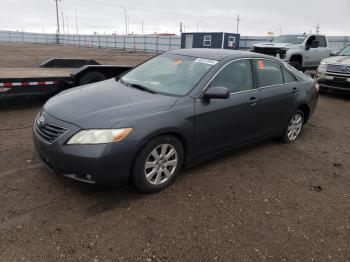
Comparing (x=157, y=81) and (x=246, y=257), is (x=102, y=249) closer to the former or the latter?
(x=246, y=257)

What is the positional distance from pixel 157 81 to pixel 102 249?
2.29 m

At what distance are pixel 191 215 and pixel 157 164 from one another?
2.18ft

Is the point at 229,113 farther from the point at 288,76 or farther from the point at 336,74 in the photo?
the point at 336,74

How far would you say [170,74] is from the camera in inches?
174

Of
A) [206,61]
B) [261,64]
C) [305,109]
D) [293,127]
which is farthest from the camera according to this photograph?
[305,109]

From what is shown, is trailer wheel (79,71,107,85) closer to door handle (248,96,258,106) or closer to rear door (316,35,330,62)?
door handle (248,96,258,106)

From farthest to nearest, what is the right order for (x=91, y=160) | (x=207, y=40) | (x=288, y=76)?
(x=207, y=40), (x=288, y=76), (x=91, y=160)

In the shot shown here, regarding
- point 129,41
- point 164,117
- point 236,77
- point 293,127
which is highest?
point 236,77

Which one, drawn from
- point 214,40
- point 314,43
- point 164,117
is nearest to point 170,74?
point 164,117

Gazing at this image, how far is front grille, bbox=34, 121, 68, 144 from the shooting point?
10.9 ft

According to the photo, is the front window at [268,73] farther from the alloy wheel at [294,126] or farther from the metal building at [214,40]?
the metal building at [214,40]

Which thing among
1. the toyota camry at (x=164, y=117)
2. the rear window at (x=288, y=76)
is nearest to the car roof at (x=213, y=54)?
the toyota camry at (x=164, y=117)

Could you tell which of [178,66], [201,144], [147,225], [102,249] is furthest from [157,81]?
[102,249]

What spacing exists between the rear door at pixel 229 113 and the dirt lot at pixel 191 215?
1.37 feet
